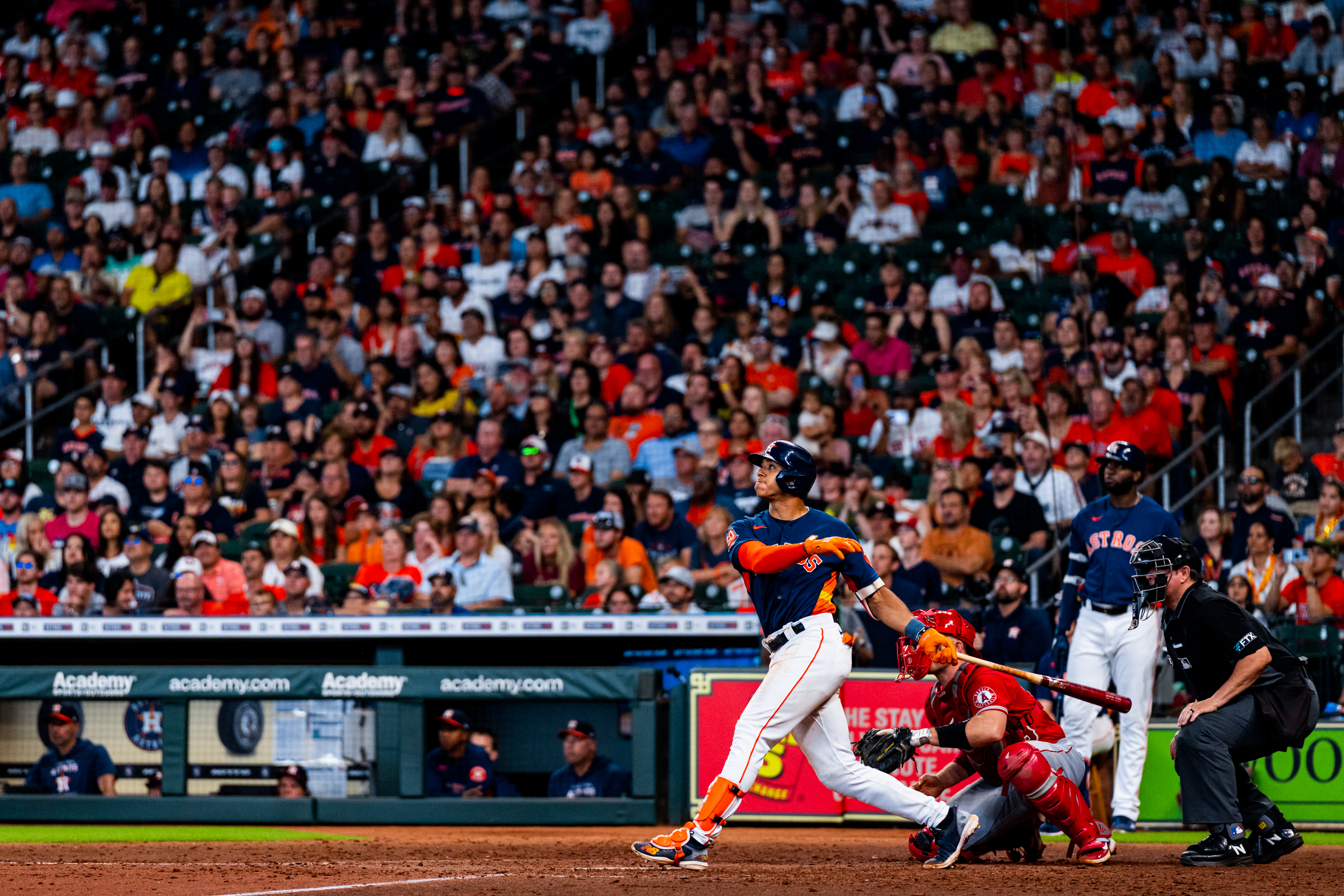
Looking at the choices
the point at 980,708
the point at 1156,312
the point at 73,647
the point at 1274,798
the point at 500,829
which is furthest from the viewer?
the point at 1156,312

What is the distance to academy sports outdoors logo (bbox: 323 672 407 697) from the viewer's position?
1025 cm

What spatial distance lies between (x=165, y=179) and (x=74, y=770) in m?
8.35

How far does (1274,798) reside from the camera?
9.23 metres

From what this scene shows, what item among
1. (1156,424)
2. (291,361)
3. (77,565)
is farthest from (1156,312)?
(77,565)

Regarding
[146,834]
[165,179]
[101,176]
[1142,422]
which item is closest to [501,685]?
[146,834]

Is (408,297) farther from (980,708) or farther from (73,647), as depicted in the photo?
(980,708)

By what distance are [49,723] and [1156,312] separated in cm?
868

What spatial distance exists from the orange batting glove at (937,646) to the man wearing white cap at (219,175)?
1222 cm

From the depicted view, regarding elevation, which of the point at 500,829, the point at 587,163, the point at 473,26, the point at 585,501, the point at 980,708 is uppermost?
the point at 473,26

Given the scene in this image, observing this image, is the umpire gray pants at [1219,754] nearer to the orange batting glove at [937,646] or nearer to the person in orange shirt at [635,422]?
the orange batting glove at [937,646]

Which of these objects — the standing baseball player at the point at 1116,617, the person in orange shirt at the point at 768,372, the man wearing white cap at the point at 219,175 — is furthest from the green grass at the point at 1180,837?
the man wearing white cap at the point at 219,175

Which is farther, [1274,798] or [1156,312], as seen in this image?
[1156,312]

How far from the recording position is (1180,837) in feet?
29.3

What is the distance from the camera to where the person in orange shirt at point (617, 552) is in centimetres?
1098
